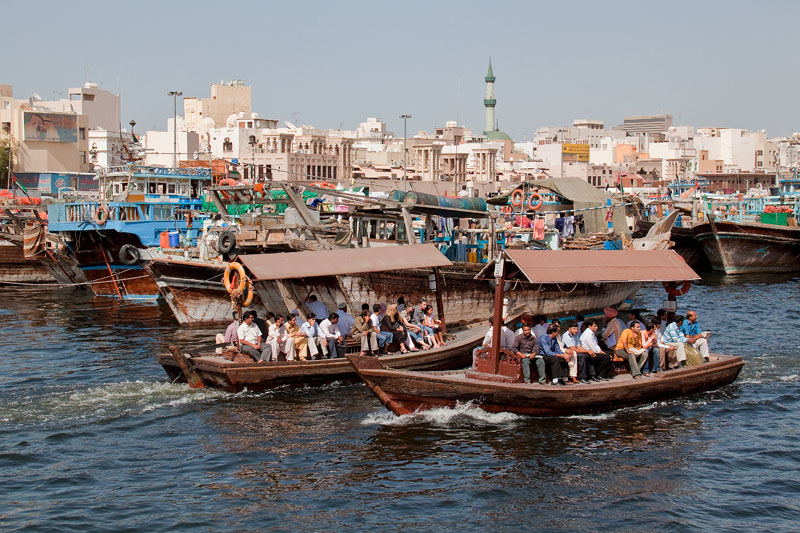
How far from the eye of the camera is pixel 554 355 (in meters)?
17.6

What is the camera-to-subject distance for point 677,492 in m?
14.5

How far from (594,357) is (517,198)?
2451 centimetres

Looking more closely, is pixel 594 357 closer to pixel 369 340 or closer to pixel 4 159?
pixel 369 340

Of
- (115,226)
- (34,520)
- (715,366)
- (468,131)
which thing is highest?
(468,131)

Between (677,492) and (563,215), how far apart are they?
2660cm

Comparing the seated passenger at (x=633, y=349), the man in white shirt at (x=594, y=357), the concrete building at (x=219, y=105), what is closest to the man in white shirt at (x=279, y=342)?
the man in white shirt at (x=594, y=357)

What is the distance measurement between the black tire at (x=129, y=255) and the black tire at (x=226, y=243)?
26.9 feet

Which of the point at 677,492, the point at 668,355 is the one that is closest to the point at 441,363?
the point at 668,355

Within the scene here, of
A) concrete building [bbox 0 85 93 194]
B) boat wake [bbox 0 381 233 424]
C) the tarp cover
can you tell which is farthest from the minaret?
boat wake [bbox 0 381 233 424]

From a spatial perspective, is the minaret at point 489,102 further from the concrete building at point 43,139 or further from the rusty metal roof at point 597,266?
the rusty metal roof at point 597,266

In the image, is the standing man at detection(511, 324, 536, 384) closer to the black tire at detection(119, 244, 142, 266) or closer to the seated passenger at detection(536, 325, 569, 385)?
the seated passenger at detection(536, 325, 569, 385)

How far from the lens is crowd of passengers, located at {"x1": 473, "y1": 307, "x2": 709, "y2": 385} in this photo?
695 inches

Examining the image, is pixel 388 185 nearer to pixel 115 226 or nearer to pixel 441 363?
pixel 115 226

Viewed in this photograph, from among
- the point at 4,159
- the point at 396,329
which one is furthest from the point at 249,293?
the point at 4,159
